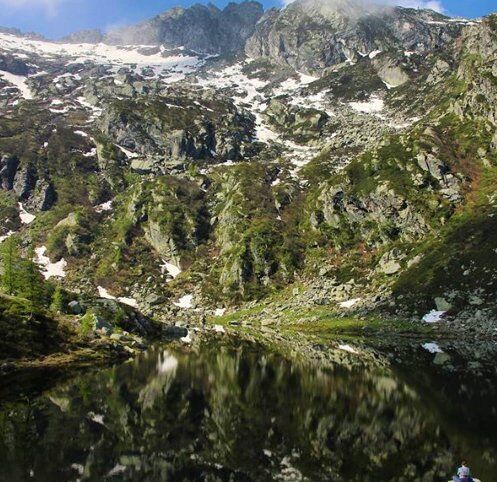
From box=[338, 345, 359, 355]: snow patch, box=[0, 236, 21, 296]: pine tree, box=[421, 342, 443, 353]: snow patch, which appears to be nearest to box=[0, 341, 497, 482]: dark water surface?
box=[338, 345, 359, 355]: snow patch

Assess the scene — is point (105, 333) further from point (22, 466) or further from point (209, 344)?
point (22, 466)

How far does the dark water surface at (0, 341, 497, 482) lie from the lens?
29703mm

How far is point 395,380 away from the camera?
201ft

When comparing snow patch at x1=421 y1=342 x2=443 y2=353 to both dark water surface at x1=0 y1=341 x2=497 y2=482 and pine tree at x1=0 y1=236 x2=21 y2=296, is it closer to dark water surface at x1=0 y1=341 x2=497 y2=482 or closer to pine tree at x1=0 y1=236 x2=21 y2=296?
dark water surface at x1=0 y1=341 x2=497 y2=482

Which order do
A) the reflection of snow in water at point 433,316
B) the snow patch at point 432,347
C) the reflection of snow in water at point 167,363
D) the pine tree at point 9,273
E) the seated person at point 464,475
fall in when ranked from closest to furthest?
the seated person at point 464,475, the reflection of snow in water at point 167,363, the snow patch at point 432,347, the pine tree at point 9,273, the reflection of snow in water at point 433,316

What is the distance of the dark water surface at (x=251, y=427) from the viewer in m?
29.7

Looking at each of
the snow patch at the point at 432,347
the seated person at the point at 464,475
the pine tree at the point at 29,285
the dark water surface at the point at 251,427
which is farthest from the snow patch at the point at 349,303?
the seated person at the point at 464,475

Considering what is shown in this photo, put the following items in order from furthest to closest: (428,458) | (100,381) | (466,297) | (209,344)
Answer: (466,297) < (209,344) < (100,381) < (428,458)

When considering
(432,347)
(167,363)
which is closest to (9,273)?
(167,363)

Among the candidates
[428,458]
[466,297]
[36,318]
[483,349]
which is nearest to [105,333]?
[36,318]

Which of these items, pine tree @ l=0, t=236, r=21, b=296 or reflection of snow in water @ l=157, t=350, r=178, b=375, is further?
pine tree @ l=0, t=236, r=21, b=296

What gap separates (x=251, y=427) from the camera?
3981 cm

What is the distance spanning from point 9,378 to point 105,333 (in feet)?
140

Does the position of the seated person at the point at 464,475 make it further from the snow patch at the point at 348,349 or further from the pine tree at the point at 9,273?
the pine tree at the point at 9,273
